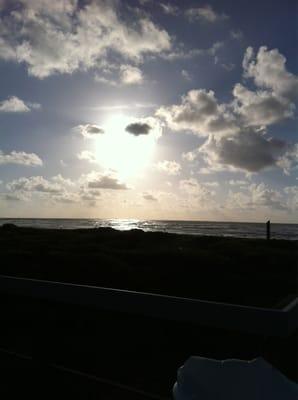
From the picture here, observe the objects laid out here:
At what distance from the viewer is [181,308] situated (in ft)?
6.58

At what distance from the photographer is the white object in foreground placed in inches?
45.3

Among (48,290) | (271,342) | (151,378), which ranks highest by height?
(48,290)

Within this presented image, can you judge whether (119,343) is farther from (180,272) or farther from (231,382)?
(180,272)

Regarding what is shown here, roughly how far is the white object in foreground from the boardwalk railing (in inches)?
24.7

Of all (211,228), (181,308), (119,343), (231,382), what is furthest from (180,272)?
(211,228)

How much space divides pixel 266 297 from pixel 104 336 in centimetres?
263

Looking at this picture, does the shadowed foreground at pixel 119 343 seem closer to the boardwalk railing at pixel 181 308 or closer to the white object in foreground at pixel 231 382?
the boardwalk railing at pixel 181 308

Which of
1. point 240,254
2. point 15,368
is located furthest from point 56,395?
point 240,254

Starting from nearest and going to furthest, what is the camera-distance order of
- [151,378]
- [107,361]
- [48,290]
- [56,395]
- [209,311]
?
[209,311], [56,395], [48,290], [151,378], [107,361]

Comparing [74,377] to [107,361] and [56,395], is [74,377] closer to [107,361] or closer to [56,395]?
[56,395]

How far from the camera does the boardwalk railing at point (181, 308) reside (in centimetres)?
181

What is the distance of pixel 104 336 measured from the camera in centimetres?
322

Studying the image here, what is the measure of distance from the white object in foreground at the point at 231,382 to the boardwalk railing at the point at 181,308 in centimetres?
63

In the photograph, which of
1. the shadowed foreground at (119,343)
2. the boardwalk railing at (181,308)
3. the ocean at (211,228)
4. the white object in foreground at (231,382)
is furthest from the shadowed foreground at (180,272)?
the ocean at (211,228)
